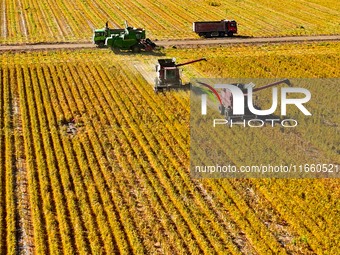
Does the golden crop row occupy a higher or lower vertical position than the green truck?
lower

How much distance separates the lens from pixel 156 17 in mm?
57406

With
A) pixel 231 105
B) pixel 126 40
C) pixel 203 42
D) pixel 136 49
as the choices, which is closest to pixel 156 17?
pixel 203 42

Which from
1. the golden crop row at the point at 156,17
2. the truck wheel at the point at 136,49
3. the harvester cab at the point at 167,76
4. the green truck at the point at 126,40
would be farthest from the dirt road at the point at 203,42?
the harvester cab at the point at 167,76

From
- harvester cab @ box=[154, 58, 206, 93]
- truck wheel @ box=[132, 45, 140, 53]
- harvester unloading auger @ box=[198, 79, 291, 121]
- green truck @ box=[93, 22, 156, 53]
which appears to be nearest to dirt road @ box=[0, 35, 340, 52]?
green truck @ box=[93, 22, 156, 53]

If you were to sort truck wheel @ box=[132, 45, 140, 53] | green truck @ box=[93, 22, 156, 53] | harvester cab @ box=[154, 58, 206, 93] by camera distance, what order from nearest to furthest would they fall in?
harvester cab @ box=[154, 58, 206, 93] → green truck @ box=[93, 22, 156, 53] → truck wheel @ box=[132, 45, 140, 53]

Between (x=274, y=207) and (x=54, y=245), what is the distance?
8444 millimetres

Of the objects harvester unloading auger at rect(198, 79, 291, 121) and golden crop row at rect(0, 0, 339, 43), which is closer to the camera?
harvester unloading auger at rect(198, 79, 291, 121)

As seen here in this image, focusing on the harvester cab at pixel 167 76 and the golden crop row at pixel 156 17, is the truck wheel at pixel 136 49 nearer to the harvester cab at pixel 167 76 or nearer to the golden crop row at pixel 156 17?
the golden crop row at pixel 156 17

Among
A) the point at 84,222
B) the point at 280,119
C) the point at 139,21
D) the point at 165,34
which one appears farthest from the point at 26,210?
the point at 139,21

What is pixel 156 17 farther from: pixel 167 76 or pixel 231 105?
pixel 231 105

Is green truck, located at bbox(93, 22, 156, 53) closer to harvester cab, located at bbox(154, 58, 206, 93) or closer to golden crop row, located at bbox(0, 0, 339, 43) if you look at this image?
golden crop row, located at bbox(0, 0, 339, 43)

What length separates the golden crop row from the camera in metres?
50.1

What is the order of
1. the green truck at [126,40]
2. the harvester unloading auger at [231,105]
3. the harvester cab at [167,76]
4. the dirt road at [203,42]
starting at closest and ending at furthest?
the harvester unloading auger at [231,105], the harvester cab at [167,76], the green truck at [126,40], the dirt road at [203,42]

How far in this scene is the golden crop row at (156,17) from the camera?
164 ft
